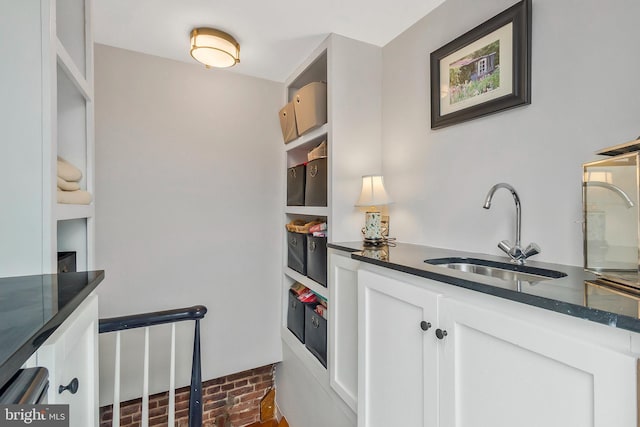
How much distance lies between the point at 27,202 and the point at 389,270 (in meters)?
1.16

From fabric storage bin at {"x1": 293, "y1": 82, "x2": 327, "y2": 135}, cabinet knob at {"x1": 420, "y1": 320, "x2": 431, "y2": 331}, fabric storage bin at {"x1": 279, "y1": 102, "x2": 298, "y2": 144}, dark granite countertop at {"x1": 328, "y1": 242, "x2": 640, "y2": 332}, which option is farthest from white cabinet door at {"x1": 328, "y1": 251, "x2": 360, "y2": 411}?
fabric storage bin at {"x1": 279, "y1": 102, "x2": 298, "y2": 144}

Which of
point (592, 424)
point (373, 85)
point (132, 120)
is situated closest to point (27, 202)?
point (132, 120)

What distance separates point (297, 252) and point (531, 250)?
1468 mm

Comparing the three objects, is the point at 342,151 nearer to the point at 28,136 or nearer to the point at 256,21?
the point at 256,21

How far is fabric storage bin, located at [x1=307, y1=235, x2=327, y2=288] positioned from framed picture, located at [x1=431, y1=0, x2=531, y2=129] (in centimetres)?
94

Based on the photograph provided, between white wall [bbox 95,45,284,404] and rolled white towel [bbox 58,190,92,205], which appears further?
white wall [bbox 95,45,284,404]

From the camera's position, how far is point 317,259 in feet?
6.49

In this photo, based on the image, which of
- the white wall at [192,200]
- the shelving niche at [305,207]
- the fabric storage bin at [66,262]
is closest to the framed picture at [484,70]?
the shelving niche at [305,207]

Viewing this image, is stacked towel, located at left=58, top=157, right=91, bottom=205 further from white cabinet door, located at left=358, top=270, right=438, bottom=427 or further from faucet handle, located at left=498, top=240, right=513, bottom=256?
faucet handle, located at left=498, top=240, right=513, bottom=256

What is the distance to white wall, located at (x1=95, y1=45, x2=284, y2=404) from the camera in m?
1.93

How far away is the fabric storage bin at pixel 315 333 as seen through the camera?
1888 millimetres

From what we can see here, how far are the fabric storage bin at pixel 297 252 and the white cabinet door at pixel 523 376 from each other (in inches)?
51.7

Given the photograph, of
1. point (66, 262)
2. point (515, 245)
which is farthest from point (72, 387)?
point (515, 245)

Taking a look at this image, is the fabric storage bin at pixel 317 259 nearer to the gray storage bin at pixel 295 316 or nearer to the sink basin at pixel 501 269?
the gray storage bin at pixel 295 316
